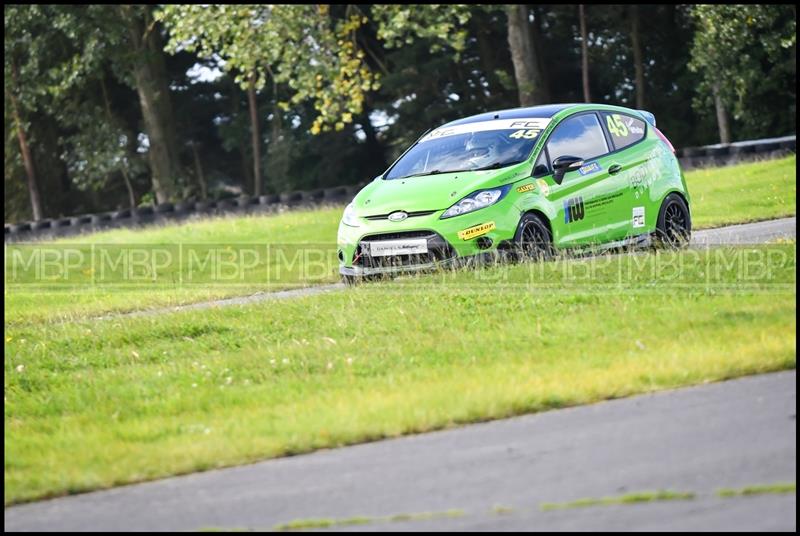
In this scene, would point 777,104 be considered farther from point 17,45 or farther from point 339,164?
point 17,45

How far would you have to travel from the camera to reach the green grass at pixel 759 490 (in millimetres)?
5707

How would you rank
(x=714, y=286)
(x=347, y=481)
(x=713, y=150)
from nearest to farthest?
(x=347, y=481) < (x=714, y=286) < (x=713, y=150)

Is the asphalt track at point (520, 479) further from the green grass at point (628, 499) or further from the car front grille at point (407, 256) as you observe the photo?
the car front grille at point (407, 256)

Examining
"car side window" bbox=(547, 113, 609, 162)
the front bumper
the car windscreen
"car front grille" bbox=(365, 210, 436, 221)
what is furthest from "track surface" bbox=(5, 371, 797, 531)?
"car side window" bbox=(547, 113, 609, 162)

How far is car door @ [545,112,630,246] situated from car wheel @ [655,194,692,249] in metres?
0.48

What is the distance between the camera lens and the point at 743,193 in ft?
69.1

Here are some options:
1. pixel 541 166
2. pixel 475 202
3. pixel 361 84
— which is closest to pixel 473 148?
pixel 541 166

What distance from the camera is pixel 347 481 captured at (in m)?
6.47

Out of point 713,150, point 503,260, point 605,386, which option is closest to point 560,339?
point 605,386

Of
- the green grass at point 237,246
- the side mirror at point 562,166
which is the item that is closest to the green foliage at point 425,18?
the green grass at point 237,246

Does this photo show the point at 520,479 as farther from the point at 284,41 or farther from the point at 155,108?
the point at 155,108

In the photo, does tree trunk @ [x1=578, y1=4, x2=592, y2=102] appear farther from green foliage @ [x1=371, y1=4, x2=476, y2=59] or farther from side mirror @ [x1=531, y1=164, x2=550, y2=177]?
side mirror @ [x1=531, y1=164, x2=550, y2=177]

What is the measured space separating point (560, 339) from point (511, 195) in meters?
3.44

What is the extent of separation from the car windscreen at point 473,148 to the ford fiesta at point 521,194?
0.06ft
